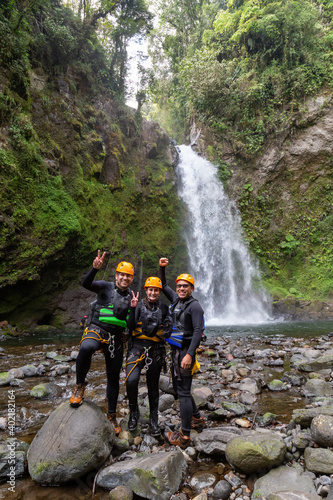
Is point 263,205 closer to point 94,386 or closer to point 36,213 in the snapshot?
point 36,213

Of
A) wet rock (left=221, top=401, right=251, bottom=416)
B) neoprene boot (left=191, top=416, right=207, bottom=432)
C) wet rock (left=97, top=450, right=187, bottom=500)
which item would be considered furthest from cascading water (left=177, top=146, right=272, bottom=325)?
wet rock (left=97, top=450, right=187, bottom=500)

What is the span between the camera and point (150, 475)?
236 centimetres

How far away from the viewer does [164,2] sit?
23969mm

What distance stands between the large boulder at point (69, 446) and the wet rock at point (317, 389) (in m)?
3.24

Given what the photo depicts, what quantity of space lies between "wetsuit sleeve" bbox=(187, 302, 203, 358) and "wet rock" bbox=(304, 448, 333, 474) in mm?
1372

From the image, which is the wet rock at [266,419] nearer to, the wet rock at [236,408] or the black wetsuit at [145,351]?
the wet rock at [236,408]

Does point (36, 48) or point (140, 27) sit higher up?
point (140, 27)

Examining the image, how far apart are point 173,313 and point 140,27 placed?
64.2ft

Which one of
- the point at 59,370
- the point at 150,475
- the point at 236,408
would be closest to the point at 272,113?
the point at 236,408

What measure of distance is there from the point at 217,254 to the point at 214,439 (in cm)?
1324

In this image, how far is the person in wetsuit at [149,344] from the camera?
10.8 ft

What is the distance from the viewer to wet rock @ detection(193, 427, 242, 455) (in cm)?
289

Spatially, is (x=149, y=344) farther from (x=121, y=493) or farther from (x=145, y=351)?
(x=121, y=493)

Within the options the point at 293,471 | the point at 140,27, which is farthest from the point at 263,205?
the point at 293,471
